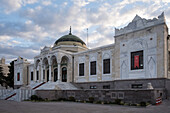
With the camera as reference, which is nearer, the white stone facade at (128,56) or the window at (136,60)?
the white stone facade at (128,56)

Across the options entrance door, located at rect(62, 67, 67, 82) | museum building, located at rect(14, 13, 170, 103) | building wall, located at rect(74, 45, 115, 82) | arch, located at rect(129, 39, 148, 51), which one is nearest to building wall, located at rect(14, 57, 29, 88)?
museum building, located at rect(14, 13, 170, 103)

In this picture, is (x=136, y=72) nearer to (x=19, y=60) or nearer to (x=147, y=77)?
(x=147, y=77)

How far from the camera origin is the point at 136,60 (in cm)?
2284

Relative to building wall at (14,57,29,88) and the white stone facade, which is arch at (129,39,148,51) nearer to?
the white stone facade

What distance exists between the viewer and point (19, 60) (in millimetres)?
47406

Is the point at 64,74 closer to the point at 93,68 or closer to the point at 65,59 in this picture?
the point at 65,59

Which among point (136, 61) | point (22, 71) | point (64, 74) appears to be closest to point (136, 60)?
point (136, 61)

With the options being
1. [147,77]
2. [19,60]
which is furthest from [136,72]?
[19,60]

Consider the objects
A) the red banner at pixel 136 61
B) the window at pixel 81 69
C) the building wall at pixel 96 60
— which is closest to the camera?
the red banner at pixel 136 61

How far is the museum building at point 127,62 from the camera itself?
20.7 m

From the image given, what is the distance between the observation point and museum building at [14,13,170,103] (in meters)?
20.7

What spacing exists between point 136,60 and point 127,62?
1342 mm

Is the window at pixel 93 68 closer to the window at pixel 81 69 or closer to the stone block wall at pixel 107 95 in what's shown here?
the window at pixel 81 69

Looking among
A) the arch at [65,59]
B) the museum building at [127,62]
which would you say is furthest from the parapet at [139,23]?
the arch at [65,59]
